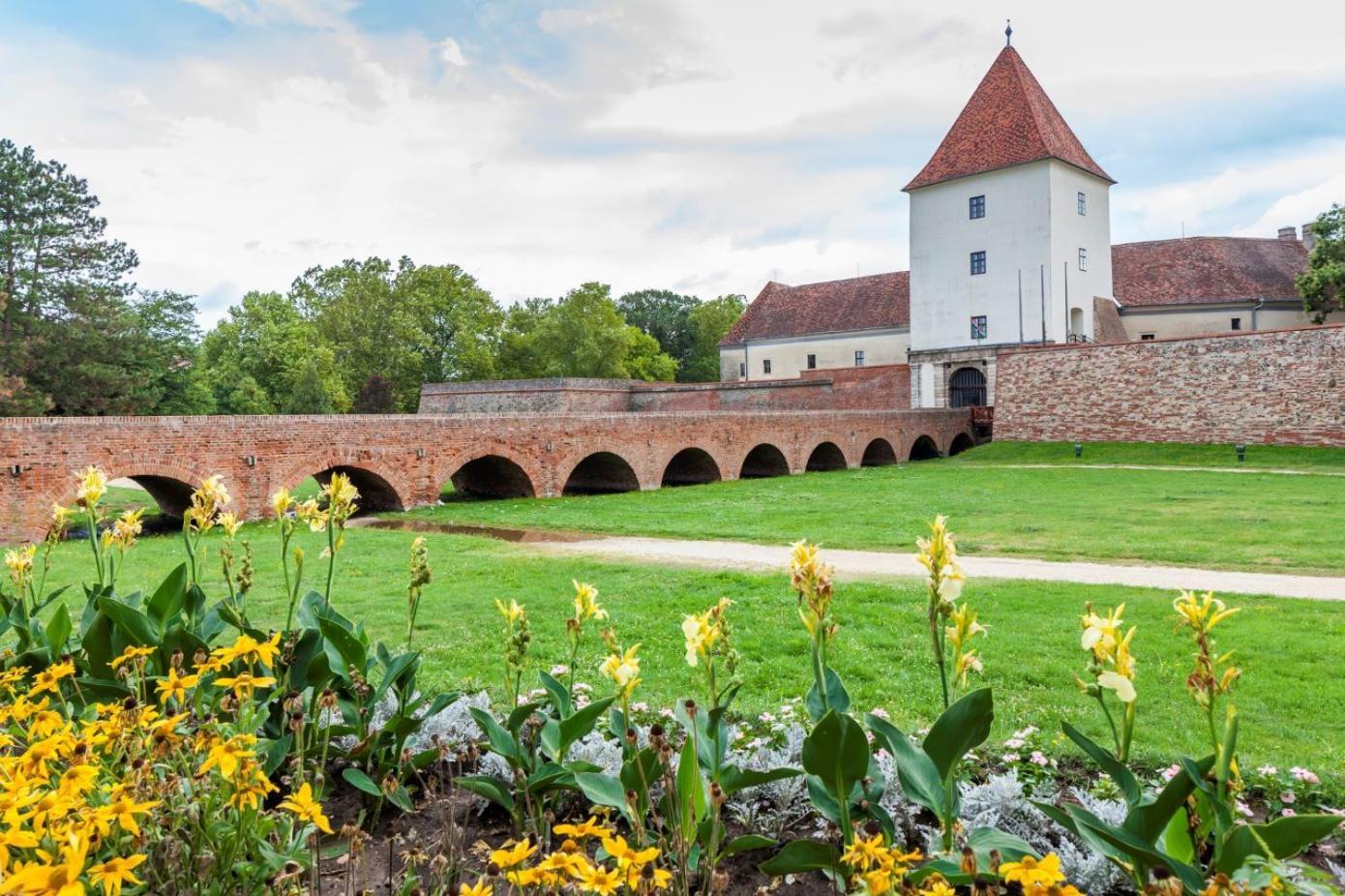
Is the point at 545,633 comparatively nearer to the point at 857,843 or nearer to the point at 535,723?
the point at 535,723

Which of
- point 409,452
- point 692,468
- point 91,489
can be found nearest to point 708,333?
point 692,468

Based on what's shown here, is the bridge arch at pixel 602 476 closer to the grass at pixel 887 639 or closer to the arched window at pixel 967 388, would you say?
the grass at pixel 887 639

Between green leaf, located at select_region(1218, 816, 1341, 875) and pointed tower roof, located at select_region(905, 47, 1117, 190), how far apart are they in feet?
119

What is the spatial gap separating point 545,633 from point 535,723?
13.0 ft

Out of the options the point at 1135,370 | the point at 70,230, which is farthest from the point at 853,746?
the point at 70,230

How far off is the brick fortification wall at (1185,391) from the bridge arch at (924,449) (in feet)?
8.82

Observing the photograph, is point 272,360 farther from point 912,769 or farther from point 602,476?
point 912,769

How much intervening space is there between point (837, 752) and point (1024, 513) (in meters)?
13.4

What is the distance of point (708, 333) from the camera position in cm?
6650

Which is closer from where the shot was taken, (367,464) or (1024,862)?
(1024,862)

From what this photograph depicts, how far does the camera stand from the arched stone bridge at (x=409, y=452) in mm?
13531

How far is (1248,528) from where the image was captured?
12094 mm

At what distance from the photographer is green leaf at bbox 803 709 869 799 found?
225 cm

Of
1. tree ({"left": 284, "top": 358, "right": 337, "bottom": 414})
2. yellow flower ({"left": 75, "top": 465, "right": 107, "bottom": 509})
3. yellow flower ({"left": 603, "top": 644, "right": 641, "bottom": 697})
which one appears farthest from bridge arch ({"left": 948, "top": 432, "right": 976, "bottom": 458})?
yellow flower ({"left": 603, "top": 644, "right": 641, "bottom": 697})
